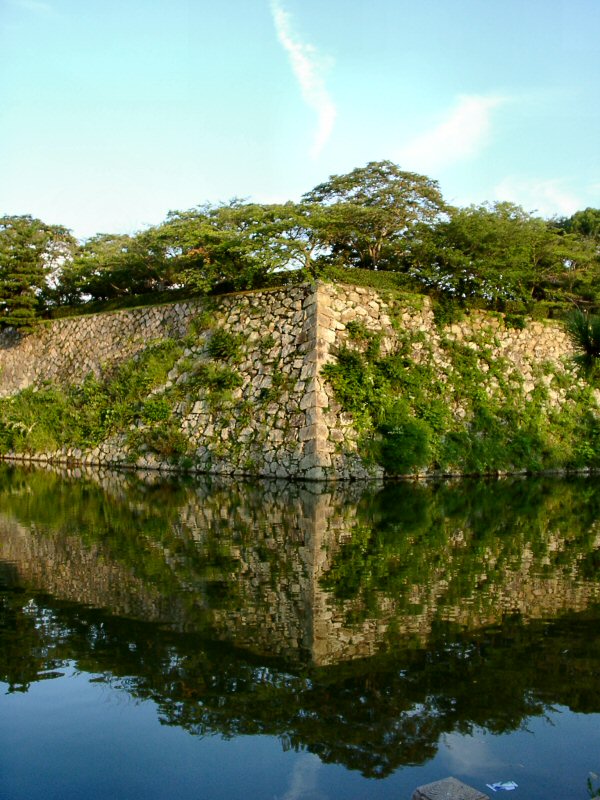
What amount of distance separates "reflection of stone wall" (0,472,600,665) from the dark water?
34 millimetres

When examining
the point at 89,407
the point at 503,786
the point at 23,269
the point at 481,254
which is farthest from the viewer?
the point at 23,269

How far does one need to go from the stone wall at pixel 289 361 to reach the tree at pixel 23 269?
256 inches

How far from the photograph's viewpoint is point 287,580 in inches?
317

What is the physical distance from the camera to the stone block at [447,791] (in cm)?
347

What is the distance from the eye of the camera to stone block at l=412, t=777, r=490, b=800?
3473 millimetres

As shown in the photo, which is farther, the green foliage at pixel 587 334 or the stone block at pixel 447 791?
the green foliage at pixel 587 334

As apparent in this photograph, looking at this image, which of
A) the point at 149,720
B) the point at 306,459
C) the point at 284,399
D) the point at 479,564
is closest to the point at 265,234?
the point at 284,399

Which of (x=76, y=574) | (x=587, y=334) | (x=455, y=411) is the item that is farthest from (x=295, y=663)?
(x=455, y=411)

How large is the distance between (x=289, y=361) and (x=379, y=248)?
598 cm

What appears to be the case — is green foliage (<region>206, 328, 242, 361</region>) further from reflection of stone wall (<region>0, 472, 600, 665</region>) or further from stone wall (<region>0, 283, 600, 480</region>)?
reflection of stone wall (<region>0, 472, 600, 665</region>)

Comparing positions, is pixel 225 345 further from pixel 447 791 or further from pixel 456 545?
pixel 447 791

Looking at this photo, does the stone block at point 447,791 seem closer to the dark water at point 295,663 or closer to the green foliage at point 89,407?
the dark water at point 295,663

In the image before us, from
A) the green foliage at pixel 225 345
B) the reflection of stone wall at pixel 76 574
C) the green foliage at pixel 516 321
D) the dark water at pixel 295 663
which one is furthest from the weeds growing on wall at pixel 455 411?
the reflection of stone wall at pixel 76 574

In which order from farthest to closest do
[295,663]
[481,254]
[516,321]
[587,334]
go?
[516,321] → [481,254] → [587,334] → [295,663]
